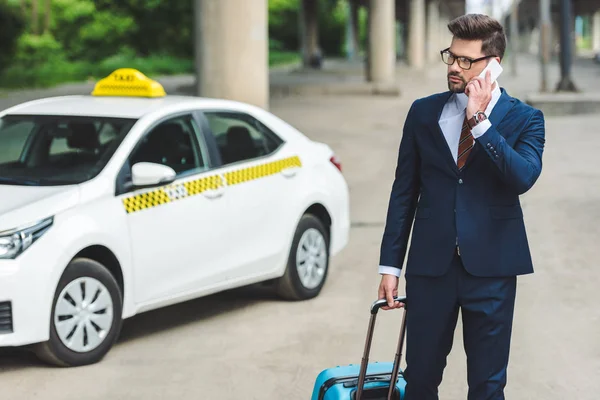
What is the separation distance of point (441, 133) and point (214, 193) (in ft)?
13.4

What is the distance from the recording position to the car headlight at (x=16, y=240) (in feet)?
23.2

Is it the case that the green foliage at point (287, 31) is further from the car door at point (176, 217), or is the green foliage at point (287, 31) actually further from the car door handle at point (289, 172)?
the car door at point (176, 217)

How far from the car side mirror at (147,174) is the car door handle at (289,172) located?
1.52 m

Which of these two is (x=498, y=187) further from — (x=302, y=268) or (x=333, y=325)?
(x=302, y=268)

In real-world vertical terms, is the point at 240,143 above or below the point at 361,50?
above

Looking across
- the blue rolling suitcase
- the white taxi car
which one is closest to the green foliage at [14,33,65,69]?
the white taxi car

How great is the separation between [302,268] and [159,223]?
164 cm

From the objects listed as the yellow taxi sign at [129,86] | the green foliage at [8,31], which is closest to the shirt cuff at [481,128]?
the yellow taxi sign at [129,86]

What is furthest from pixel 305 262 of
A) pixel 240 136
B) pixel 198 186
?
pixel 198 186

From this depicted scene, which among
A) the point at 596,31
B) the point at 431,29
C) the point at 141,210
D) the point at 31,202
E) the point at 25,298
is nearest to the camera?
the point at 25,298

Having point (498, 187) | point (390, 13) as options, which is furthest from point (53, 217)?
point (390, 13)

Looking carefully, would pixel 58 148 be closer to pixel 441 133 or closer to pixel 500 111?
pixel 441 133

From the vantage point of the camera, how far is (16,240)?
7.11m

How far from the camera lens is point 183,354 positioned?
780cm
